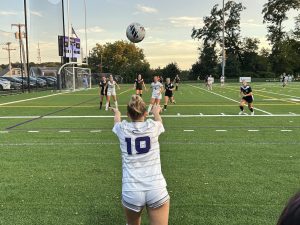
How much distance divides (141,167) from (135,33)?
53.2 ft

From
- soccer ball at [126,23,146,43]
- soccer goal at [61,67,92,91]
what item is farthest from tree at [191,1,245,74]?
soccer ball at [126,23,146,43]

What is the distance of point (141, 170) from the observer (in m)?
3.38

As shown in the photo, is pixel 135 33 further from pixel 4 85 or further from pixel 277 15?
pixel 277 15

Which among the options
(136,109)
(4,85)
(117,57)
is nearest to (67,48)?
(4,85)

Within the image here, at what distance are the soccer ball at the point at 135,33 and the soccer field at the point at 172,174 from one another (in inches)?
311

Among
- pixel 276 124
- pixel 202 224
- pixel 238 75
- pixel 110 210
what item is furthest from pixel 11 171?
pixel 238 75

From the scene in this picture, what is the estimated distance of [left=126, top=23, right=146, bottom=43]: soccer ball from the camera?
19016 mm

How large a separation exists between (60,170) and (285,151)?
15.5ft

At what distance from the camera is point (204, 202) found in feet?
17.0

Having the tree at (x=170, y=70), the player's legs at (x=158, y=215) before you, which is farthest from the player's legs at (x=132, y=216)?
the tree at (x=170, y=70)

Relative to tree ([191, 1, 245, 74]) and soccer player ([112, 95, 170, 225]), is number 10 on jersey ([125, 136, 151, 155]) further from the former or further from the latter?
tree ([191, 1, 245, 74])

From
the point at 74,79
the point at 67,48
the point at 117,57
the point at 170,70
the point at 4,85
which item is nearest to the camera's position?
the point at 4,85

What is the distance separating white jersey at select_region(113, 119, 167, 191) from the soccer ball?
16.0 m

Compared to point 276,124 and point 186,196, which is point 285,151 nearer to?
point 186,196
